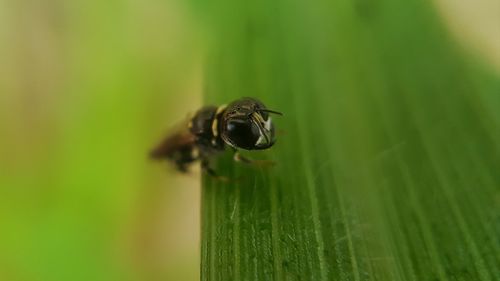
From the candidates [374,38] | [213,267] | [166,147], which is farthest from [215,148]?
[213,267]

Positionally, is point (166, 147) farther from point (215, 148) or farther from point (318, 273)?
point (318, 273)

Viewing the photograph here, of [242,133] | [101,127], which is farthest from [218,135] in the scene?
[101,127]

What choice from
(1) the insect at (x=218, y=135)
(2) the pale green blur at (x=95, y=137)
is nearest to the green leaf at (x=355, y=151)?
(1) the insect at (x=218, y=135)

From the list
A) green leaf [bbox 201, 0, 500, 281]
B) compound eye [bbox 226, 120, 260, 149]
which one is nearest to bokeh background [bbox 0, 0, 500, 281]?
green leaf [bbox 201, 0, 500, 281]

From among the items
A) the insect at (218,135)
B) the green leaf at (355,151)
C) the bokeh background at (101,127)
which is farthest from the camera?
the bokeh background at (101,127)

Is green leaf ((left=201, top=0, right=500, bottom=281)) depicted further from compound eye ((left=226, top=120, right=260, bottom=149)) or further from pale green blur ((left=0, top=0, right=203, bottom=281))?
pale green blur ((left=0, top=0, right=203, bottom=281))

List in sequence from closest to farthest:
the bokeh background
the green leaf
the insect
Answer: the green leaf → the insect → the bokeh background

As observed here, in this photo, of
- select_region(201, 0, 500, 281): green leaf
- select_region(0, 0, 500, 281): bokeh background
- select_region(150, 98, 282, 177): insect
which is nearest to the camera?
select_region(201, 0, 500, 281): green leaf

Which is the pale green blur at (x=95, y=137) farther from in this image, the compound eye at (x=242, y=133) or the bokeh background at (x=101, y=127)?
the compound eye at (x=242, y=133)
